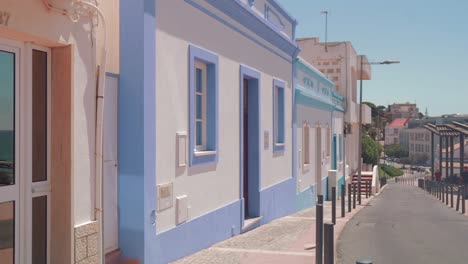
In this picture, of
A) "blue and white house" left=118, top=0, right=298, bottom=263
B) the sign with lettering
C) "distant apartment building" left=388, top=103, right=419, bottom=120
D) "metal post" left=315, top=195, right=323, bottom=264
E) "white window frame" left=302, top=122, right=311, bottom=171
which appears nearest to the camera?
"metal post" left=315, top=195, right=323, bottom=264

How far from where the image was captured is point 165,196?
6207 millimetres

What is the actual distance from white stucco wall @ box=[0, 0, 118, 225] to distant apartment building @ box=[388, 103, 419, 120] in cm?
14837

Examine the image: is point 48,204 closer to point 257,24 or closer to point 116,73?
point 116,73

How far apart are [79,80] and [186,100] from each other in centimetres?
220

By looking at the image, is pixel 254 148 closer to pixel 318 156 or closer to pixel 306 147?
pixel 306 147

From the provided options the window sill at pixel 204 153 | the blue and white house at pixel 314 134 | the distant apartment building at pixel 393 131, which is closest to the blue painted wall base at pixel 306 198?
the blue and white house at pixel 314 134

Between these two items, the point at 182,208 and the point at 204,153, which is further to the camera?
the point at 204,153

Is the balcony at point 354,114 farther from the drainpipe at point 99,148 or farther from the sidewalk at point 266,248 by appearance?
the drainpipe at point 99,148

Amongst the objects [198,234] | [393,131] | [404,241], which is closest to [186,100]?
[198,234]

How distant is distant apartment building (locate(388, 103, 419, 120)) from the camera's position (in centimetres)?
15118

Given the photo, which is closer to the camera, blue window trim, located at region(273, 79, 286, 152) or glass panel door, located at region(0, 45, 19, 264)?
glass panel door, located at region(0, 45, 19, 264)

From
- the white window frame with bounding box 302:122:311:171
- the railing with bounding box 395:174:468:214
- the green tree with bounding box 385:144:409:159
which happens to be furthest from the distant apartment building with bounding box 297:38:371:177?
the green tree with bounding box 385:144:409:159

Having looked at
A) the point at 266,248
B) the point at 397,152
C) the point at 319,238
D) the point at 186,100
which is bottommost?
the point at 397,152

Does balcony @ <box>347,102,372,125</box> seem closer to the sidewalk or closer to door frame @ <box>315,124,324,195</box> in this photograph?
door frame @ <box>315,124,324,195</box>
